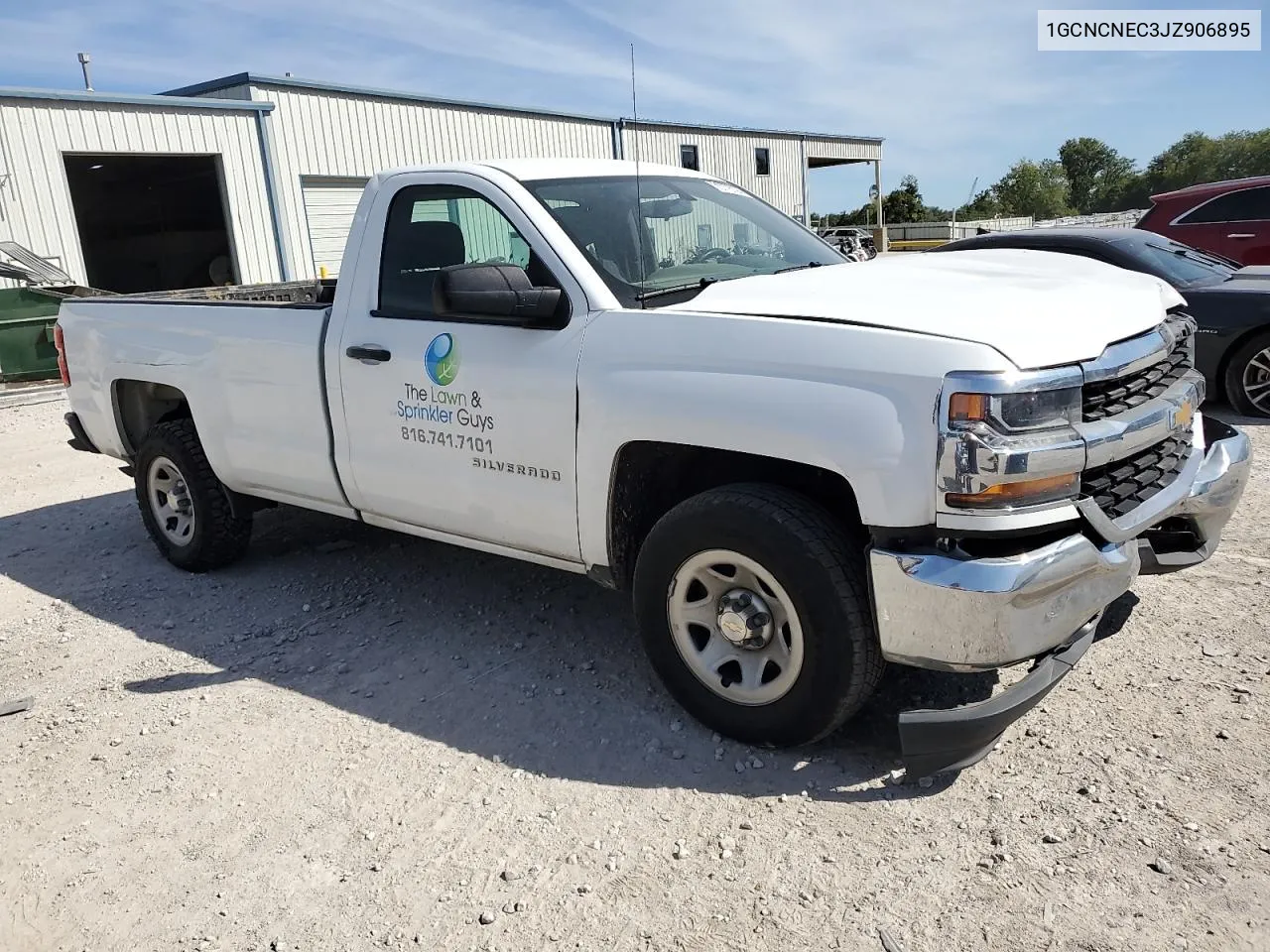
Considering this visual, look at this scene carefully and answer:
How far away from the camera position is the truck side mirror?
3473mm

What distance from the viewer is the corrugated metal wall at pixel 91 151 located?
49.4ft

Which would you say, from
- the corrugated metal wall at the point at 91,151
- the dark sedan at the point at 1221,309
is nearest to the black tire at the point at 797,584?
the dark sedan at the point at 1221,309

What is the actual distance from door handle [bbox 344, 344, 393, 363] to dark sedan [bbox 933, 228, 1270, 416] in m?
4.85

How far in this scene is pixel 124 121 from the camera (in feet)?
53.5

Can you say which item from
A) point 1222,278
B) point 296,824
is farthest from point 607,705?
point 1222,278

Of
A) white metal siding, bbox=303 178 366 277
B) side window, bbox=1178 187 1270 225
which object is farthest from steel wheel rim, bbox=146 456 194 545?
white metal siding, bbox=303 178 366 277

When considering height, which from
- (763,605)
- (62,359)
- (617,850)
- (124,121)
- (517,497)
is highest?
(124,121)

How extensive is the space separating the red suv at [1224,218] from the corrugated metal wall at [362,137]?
1178 centimetres

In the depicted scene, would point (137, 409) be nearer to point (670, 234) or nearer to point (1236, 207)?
point (670, 234)

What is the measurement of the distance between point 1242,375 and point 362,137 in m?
17.3

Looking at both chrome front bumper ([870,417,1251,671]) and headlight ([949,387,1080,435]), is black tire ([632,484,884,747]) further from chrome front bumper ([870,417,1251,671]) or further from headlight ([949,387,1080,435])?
headlight ([949,387,1080,435])

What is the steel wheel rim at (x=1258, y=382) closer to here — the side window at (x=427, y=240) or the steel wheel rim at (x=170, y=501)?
the side window at (x=427, y=240)

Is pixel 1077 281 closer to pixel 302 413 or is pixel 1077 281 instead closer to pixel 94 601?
pixel 302 413

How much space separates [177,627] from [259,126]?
1595 centimetres
